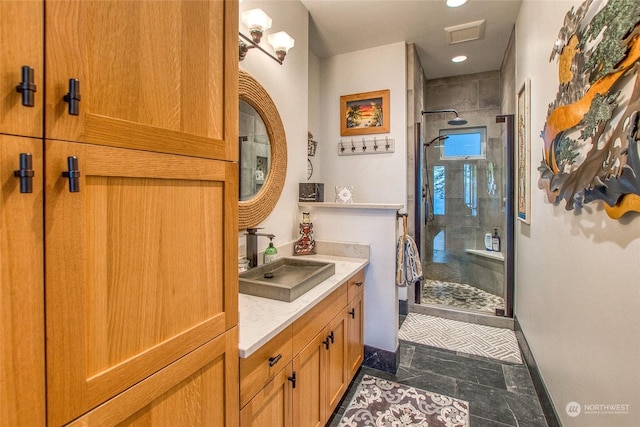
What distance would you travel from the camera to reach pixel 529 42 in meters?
2.26

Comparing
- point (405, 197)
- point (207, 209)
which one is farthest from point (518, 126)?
point (207, 209)

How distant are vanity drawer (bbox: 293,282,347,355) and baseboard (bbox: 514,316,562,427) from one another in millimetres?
1264

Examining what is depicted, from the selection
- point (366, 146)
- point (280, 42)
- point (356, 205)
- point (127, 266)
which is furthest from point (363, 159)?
Result: point (127, 266)

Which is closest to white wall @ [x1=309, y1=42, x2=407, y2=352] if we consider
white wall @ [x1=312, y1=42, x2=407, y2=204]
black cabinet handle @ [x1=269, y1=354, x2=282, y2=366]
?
white wall @ [x1=312, y1=42, x2=407, y2=204]

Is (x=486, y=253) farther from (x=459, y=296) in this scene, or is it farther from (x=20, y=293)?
(x=20, y=293)

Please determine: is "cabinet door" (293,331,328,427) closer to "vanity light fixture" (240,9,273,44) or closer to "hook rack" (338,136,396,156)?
"vanity light fixture" (240,9,273,44)

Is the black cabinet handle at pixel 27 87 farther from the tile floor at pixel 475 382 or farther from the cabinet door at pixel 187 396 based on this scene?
the tile floor at pixel 475 382

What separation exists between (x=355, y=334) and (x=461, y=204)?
286cm

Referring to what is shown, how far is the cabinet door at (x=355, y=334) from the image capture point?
6.41 ft

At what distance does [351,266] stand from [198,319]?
133cm

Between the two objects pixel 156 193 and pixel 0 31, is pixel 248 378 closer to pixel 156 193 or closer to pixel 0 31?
pixel 156 193

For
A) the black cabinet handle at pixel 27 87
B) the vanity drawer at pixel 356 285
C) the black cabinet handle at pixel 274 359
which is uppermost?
the black cabinet handle at pixel 27 87

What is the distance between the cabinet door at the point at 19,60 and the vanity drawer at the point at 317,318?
1094 millimetres

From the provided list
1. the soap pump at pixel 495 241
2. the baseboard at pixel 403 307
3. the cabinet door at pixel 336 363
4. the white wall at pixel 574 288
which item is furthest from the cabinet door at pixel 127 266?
the soap pump at pixel 495 241
